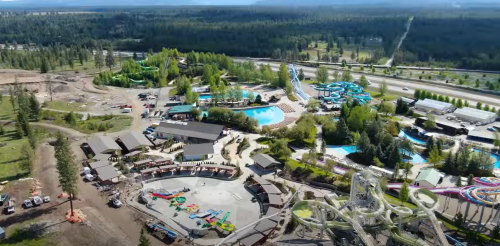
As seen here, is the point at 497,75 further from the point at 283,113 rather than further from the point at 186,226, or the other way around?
the point at 186,226

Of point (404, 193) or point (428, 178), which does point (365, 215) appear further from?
point (428, 178)

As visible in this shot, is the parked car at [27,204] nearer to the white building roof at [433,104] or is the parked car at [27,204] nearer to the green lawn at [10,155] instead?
the green lawn at [10,155]

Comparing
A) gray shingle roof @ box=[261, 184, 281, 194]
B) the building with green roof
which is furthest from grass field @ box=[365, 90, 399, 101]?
gray shingle roof @ box=[261, 184, 281, 194]

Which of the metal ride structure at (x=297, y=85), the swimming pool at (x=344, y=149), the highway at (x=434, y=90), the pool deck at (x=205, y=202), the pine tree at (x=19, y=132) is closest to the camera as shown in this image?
the pool deck at (x=205, y=202)

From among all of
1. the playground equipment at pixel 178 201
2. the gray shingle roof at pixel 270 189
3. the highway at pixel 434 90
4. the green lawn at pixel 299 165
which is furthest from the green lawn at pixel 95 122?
the highway at pixel 434 90

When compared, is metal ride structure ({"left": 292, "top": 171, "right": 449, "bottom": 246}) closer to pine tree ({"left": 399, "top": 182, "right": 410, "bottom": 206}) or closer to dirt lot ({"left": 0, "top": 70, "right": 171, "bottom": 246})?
pine tree ({"left": 399, "top": 182, "right": 410, "bottom": 206})
